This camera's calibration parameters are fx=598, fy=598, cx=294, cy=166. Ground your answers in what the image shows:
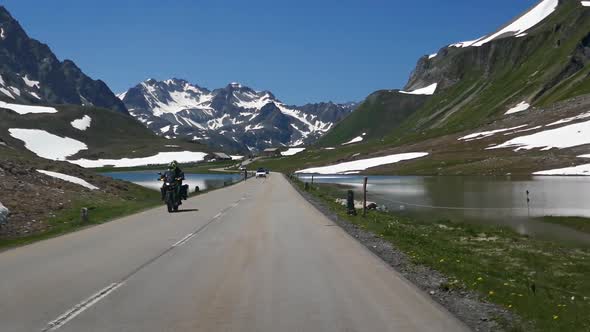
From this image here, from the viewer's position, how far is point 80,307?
973 cm

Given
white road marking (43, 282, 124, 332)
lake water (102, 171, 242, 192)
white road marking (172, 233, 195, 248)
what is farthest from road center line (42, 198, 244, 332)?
lake water (102, 171, 242, 192)

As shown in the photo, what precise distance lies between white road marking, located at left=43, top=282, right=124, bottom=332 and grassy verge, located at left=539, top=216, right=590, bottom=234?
21.6 meters

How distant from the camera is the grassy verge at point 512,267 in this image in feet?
32.1

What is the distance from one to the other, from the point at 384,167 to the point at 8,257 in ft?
386

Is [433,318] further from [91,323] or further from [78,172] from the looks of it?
[78,172]

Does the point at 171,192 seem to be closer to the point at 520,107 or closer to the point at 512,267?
the point at 512,267

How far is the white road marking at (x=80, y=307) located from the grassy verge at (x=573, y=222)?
70.7ft

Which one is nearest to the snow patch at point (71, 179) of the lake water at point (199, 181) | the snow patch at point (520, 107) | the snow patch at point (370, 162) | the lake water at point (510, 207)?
the lake water at point (510, 207)

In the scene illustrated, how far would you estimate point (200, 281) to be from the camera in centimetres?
1203

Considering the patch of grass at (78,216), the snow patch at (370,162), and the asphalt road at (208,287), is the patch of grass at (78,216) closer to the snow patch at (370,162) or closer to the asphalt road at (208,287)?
the asphalt road at (208,287)

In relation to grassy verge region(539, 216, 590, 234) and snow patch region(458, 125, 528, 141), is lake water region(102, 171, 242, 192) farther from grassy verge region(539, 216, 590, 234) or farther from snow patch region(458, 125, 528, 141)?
snow patch region(458, 125, 528, 141)

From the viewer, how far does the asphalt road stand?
8812mm

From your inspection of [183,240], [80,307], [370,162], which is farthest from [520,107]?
[80,307]

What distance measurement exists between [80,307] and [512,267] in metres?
11.6
